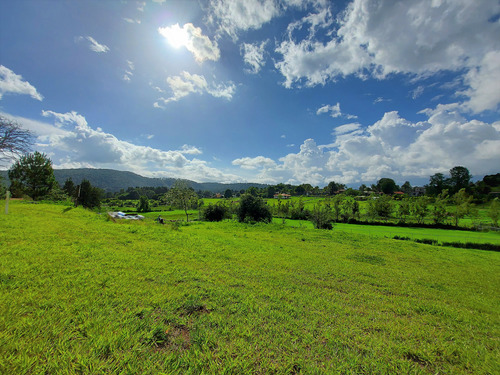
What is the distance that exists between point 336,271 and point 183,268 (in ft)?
17.0

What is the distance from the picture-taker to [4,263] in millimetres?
4414

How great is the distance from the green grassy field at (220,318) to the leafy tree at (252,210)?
61.2 feet

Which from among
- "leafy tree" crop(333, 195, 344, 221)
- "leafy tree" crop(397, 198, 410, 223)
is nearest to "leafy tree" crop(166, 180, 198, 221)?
"leafy tree" crop(333, 195, 344, 221)

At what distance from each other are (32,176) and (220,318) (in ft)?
156

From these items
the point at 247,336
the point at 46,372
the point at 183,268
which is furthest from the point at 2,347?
the point at 183,268

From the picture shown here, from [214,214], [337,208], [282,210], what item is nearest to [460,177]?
[337,208]

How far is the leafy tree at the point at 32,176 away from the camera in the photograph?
3166 centimetres

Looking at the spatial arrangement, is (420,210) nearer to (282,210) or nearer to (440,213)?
(440,213)

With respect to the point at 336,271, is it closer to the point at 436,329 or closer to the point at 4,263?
the point at 436,329

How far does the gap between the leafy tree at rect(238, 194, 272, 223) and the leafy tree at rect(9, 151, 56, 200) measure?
119 feet

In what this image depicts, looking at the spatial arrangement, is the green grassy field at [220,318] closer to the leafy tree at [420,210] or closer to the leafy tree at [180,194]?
the leafy tree at [180,194]

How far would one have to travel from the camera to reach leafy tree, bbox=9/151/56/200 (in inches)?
1246

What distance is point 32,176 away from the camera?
32.1m

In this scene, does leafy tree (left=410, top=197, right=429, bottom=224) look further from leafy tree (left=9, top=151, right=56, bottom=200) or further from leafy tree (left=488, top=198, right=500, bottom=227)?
leafy tree (left=9, top=151, right=56, bottom=200)
